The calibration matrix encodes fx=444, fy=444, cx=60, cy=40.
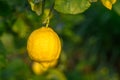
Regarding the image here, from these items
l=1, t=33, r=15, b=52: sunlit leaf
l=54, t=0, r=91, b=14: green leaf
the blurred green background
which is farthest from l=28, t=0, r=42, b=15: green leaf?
the blurred green background

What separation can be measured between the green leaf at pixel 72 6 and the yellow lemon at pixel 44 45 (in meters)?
0.11

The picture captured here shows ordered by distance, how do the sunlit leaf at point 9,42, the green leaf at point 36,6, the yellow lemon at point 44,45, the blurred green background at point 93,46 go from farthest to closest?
1. the blurred green background at point 93,46
2. the sunlit leaf at point 9,42
3. the green leaf at point 36,6
4. the yellow lemon at point 44,45

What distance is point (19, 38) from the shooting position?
2.68 m

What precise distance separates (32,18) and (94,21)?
275 centimetres

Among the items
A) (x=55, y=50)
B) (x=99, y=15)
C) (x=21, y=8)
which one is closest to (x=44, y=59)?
(x=55, y=50)

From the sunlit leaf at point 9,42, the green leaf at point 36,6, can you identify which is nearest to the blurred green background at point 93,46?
the sunlit leaf at point 9,42

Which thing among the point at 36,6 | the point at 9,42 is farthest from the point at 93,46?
the point at 36,6

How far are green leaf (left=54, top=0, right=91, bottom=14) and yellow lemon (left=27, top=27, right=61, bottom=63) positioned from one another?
0.11 meters

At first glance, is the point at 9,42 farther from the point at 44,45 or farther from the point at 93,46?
the point at 44,45

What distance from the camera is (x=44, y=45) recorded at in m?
1.31

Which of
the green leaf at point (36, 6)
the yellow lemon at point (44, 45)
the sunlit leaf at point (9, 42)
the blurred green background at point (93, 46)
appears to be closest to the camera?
the yellow lemon at point (44, 45)

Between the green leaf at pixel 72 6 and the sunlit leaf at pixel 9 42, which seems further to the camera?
the sunlit leaf at pixel 9 42

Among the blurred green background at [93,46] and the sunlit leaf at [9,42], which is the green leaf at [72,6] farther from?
the blurred green background at [93,46]

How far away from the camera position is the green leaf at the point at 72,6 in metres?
1.37
